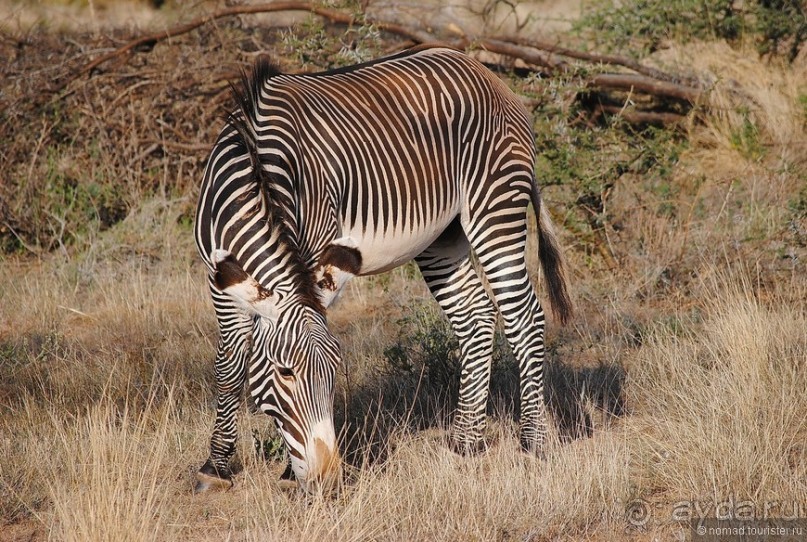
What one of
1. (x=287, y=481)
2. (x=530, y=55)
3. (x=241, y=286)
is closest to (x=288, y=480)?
(x=287, y=481)

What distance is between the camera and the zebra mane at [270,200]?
3941mm

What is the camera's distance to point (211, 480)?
4.88 m

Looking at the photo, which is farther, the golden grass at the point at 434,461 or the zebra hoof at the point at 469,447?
the zebra hoof at the point at 469,447

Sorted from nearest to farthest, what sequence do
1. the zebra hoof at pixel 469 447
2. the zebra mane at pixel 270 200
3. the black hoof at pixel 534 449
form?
the zebra mane at pixel 270 200 < the black hoof at pixel 534 449 < the zebra hoof at pixel 469 447

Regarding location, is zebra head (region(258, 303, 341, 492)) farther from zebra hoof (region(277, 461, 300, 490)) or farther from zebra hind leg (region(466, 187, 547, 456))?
zebra hind leg (region(466, 187, 547, 456))

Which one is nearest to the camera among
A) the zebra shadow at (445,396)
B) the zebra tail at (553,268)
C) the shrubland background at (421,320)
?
the shrubland background at (421,320)

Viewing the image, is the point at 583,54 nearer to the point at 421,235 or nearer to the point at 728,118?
the point at 728,118

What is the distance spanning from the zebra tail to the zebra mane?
223 centimetres

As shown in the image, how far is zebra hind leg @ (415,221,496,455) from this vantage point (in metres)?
5.71

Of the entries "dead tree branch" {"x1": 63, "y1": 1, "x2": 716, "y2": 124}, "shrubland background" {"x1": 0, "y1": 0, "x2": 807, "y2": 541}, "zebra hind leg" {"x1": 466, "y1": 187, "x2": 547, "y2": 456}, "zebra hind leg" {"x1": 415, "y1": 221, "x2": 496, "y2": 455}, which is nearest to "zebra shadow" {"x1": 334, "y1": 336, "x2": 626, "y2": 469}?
"shrubland background" {"x1": 0, "y1": 0, "x2": 807, "y2": 541}

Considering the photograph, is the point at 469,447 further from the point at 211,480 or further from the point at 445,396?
the point at 211,480

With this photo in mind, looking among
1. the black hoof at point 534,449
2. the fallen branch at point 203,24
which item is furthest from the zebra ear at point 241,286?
the fallen branch at point 203,24

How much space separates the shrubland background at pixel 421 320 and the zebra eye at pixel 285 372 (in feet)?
2.05

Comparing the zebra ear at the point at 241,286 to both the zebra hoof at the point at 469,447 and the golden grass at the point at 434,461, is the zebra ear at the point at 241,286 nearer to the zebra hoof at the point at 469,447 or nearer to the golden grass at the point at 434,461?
the golden grass at the point at 434,461
